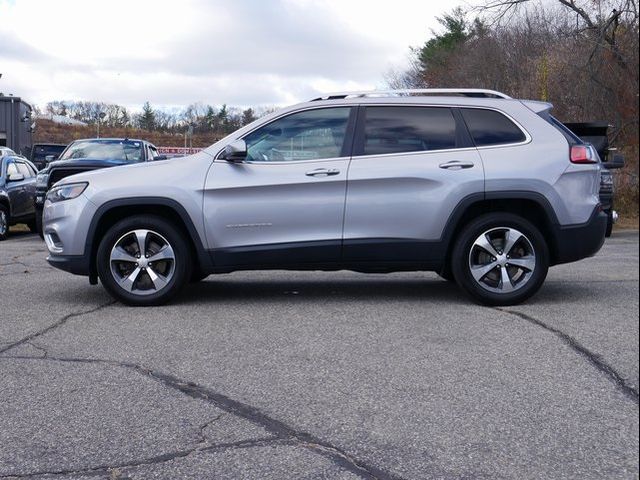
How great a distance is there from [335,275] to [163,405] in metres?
4.78

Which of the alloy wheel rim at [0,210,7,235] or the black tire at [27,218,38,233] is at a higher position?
the alloy wheel rim at [0,210,7,235]

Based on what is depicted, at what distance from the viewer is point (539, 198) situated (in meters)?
6.10

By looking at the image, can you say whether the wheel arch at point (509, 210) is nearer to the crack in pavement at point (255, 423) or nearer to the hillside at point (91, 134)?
the crack in pavement at point (255, 423)

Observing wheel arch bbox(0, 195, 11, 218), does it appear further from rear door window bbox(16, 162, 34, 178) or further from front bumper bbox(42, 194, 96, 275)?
front bumper bbox(42, 194, 96, 275)

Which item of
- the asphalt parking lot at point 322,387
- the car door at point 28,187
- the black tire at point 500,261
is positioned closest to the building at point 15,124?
the car door at point 28,187

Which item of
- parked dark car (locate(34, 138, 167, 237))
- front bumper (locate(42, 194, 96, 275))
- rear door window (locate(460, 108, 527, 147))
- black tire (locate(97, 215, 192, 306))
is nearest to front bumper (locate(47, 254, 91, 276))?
front bumper (locate(42, 194, 96, 275))

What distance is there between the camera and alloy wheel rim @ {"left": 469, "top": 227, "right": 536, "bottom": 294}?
629cm

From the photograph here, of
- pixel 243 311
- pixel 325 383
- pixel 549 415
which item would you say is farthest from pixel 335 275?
pixel 549 415

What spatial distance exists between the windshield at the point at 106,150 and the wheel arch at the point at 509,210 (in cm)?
919

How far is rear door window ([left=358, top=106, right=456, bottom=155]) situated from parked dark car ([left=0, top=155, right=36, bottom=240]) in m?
10.7

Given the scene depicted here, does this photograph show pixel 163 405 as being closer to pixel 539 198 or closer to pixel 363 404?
pixel 363 404

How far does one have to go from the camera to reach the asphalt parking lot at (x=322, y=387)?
325 centimetres

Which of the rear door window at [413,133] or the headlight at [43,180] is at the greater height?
the rear door window at [413,133]

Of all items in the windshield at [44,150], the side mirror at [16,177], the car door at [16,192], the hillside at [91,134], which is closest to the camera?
the car door at [16,192]
